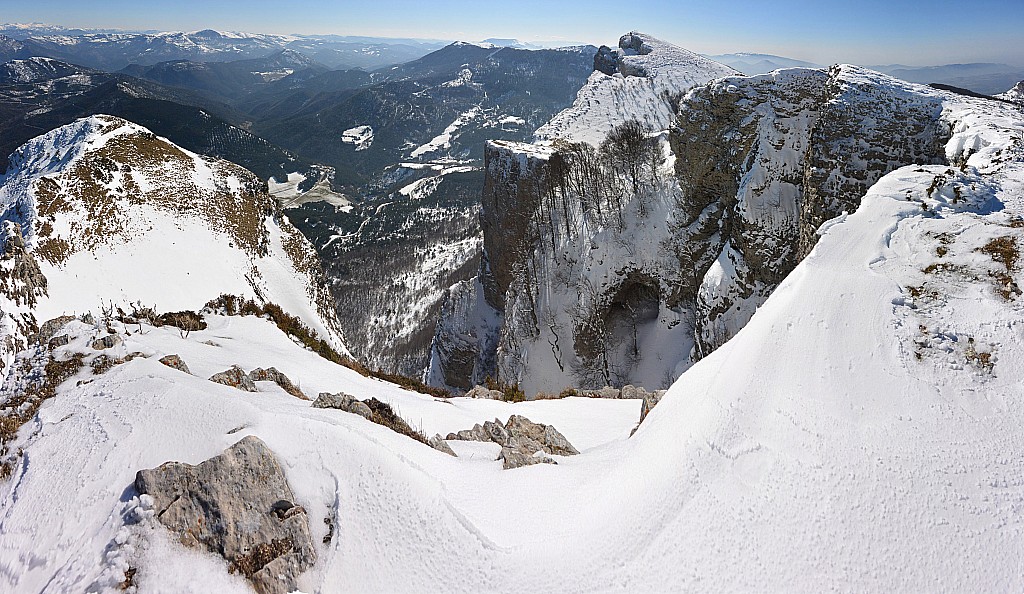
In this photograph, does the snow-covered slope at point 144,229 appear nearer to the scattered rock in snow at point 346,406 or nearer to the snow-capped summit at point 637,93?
the scattered rock in snow at point 346,406

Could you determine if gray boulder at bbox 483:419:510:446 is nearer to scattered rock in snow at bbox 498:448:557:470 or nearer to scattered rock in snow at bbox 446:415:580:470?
scattered rock in snow at bbox 446:415:580:470

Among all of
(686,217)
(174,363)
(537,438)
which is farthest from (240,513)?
(686,217)

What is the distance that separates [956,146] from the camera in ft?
61.3

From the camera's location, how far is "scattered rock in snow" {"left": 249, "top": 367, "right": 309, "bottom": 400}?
12.9 metres

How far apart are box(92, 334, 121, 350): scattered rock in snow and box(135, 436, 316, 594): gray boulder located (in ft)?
27.2

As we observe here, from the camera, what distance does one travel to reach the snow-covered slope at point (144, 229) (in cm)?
2422

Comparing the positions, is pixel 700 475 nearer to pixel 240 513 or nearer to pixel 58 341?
pixel 240 513

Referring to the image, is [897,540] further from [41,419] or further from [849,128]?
[849,128]

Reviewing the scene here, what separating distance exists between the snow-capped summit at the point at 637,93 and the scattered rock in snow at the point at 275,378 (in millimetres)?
42327

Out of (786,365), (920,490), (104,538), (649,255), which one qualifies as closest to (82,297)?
(104,538)

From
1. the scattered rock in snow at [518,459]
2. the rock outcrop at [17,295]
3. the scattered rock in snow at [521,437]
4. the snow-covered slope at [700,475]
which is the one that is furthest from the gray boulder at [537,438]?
the rock outcrop at [17,295]

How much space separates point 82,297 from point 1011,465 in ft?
110

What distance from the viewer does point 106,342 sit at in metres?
12.9

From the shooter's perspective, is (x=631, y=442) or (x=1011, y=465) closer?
(x=1011, y=465)
